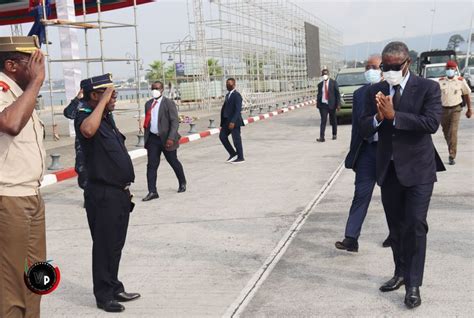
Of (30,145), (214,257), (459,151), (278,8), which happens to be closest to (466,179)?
(459,151)

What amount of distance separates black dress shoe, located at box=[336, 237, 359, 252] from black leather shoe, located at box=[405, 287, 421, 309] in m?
1.36

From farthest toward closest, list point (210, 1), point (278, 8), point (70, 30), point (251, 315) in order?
point (278, 8), point (210, 1), point (70, 30), point (251, 315)

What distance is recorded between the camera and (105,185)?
4277 millimetres

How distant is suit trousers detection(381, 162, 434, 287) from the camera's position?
413 cm

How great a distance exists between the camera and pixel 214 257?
5598 millimetres

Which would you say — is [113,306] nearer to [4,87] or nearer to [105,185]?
[105,185]

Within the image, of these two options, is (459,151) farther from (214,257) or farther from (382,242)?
(214,257)

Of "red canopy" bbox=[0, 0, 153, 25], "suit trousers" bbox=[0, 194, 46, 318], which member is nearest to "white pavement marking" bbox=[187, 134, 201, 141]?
"red canopy" bbox=[0, 0, 153, 25]

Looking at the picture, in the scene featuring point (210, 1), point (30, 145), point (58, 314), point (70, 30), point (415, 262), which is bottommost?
point (58, 314)

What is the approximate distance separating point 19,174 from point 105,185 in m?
1.28

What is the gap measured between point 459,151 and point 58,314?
9548 millimetres

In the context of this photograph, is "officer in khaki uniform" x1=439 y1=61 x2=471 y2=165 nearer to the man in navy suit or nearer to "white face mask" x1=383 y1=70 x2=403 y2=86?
the man in navy suit

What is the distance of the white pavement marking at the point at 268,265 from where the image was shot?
14.1 feet

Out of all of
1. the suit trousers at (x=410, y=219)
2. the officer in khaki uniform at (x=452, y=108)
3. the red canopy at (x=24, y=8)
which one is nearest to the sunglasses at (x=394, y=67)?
the suit trousers at (x=410, y=219)
